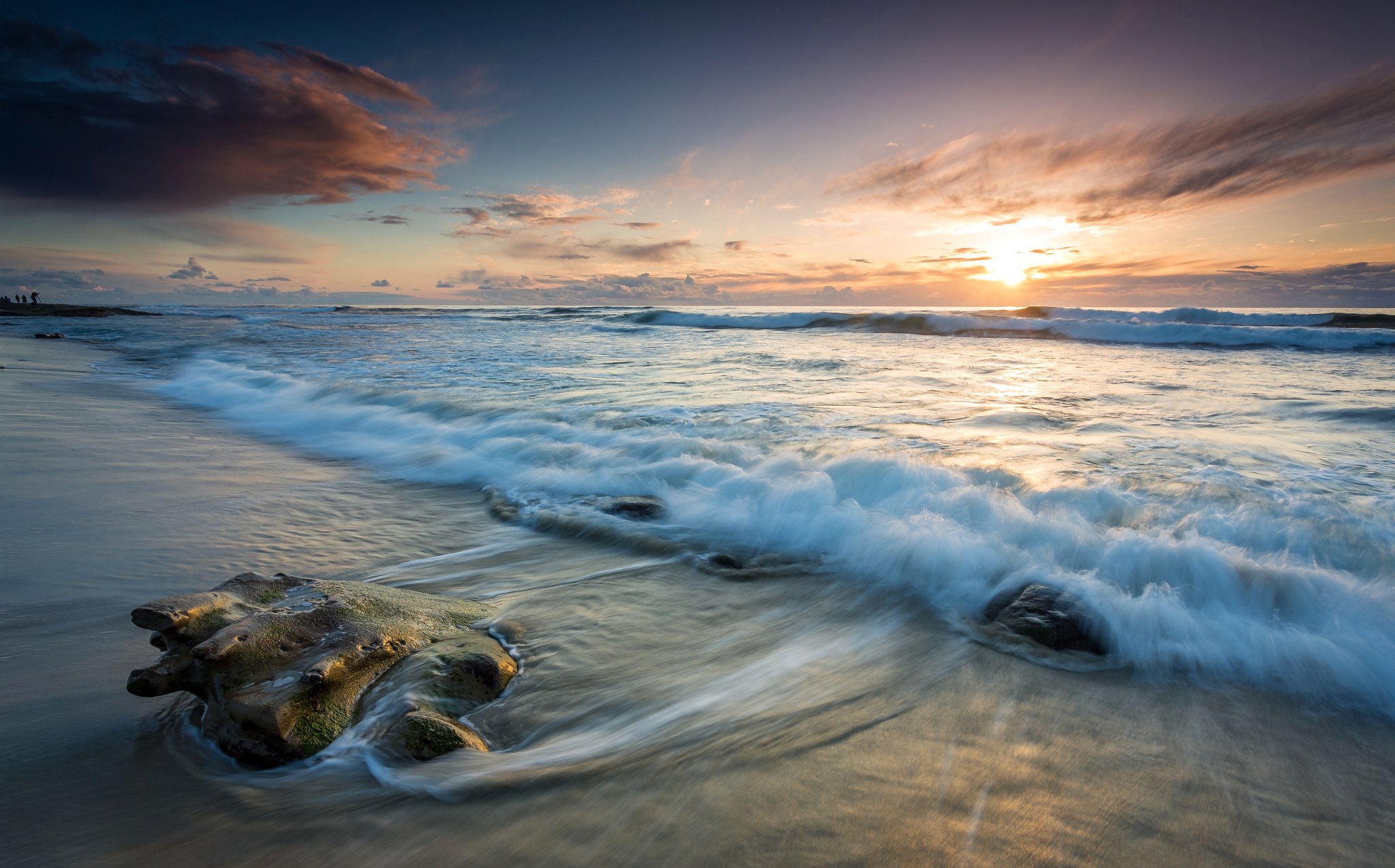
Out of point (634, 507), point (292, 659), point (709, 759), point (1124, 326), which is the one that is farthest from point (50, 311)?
point (1124, 326)

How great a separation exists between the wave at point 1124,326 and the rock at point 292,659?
24.8 meters

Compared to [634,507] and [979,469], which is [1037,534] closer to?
[979,469]

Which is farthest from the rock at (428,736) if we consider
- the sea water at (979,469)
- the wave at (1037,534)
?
the wave at (1037,534)

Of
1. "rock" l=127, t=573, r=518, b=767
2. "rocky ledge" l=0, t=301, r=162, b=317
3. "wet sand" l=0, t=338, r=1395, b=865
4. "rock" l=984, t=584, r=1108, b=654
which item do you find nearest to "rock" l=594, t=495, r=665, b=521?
"wet sand" l=0, t=338, r=1395, b=865

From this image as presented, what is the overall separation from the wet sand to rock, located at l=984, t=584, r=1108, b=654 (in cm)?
22

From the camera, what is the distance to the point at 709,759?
90.4 inches

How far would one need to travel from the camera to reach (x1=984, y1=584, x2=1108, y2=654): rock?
9.95 feet

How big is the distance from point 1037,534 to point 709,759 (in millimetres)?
2895

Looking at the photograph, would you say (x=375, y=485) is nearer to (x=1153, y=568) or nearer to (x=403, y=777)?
(x=403, y=777)

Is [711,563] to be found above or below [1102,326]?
below

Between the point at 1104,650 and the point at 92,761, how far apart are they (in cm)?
407

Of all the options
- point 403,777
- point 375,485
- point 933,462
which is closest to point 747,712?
point 403,777

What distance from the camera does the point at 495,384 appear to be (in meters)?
11.5

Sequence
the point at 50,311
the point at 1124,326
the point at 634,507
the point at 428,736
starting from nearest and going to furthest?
the point at 428,736 < the point at 634,507 < the point at 1124,326 < the point at 50,311
